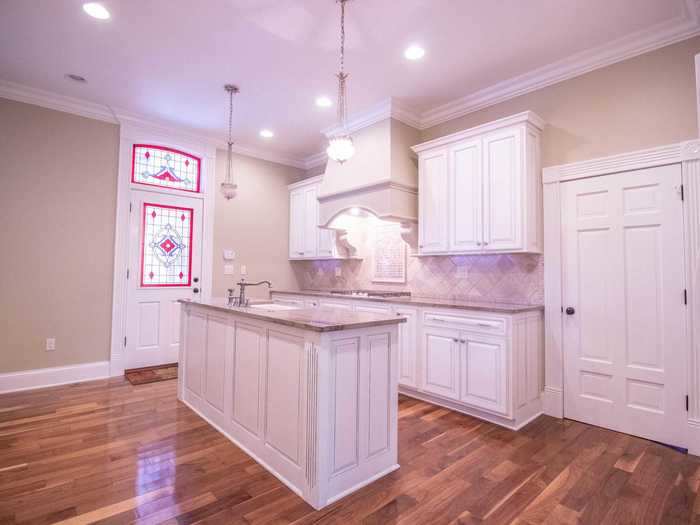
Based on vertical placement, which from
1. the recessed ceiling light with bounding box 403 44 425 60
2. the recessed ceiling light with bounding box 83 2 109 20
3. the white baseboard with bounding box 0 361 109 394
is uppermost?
the recessed ceiling light with bounding box 83 2 109 20

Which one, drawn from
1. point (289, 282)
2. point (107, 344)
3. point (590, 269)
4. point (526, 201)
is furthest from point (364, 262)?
Answer: point (107, 344)

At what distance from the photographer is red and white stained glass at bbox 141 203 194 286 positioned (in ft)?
15.2

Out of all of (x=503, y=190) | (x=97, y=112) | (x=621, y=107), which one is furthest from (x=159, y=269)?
(x=621, y=107)

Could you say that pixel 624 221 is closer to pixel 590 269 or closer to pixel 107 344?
pixel 590 269

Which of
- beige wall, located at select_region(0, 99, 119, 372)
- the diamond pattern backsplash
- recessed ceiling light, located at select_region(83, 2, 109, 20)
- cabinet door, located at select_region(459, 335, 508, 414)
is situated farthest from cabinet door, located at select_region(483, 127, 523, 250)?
beige wall, located at select_region(0, 99, 119, 372)

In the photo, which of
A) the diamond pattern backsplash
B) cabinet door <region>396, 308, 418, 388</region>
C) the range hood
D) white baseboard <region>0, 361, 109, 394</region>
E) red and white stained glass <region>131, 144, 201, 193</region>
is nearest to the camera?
the diamond pattern backsplash

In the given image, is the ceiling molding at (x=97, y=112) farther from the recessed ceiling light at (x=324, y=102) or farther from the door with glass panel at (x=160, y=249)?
the recessed ceiling light at (x=324, y=102)

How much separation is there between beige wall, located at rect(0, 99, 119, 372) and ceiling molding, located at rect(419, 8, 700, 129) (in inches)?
149

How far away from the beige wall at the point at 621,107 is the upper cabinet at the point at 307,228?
9.24ft

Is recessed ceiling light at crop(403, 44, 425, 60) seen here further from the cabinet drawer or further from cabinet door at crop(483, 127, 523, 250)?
the cabinet drawer

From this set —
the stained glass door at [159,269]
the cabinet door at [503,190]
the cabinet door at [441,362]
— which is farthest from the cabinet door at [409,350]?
the stained glass door at [159,269]

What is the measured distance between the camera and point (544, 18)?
2684 millimetres

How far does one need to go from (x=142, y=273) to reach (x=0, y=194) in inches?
59.0

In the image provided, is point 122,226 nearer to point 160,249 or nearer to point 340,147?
point 160,249
